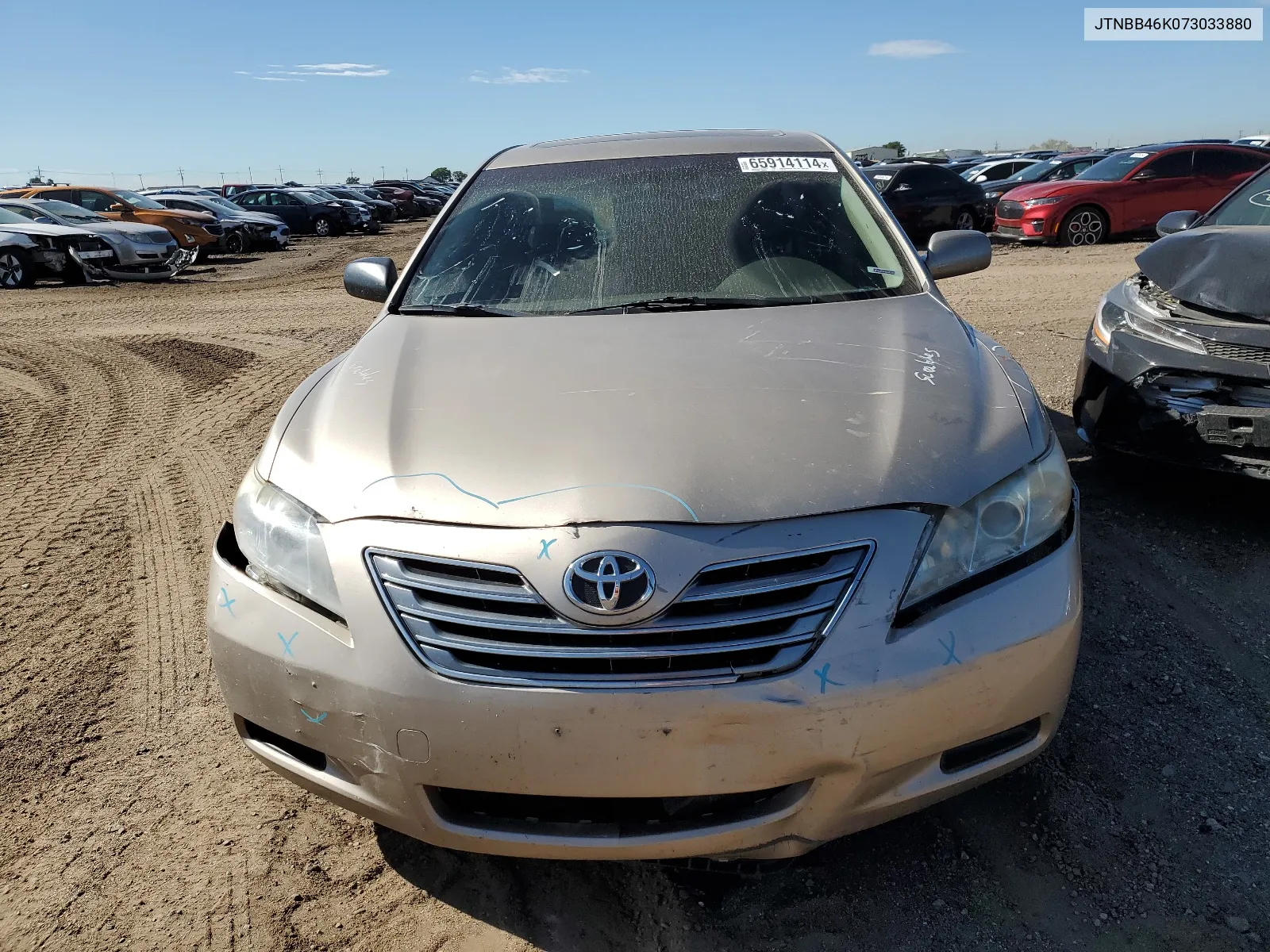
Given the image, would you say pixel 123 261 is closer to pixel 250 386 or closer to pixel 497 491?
pixel 250 386

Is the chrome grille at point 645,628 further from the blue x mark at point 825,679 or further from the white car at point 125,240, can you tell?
the white car at point 125,240

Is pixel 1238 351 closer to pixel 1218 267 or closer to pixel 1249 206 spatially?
pixel 1218 267

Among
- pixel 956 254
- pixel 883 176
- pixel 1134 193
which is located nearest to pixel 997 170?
pixel 883 176

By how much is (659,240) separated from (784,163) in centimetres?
68

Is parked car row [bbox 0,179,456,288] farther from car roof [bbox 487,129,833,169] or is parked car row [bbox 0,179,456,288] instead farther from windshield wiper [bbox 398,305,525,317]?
windshield wiper [bbox 398,305,525,317]

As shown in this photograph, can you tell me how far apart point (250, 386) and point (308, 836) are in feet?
18.0

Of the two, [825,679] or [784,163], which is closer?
[825,679]

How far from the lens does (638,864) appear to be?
2.24 meters

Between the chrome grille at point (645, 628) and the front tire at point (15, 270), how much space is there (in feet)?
49.5

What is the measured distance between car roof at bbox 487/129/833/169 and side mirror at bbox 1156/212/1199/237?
2499mm

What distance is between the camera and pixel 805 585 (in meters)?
1.79

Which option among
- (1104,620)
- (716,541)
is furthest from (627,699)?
(1104,620)

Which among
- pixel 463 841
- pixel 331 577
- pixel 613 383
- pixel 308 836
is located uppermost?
pixel 613 383

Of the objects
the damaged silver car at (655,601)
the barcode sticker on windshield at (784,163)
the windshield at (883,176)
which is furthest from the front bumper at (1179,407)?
the windshield at (883,176)
